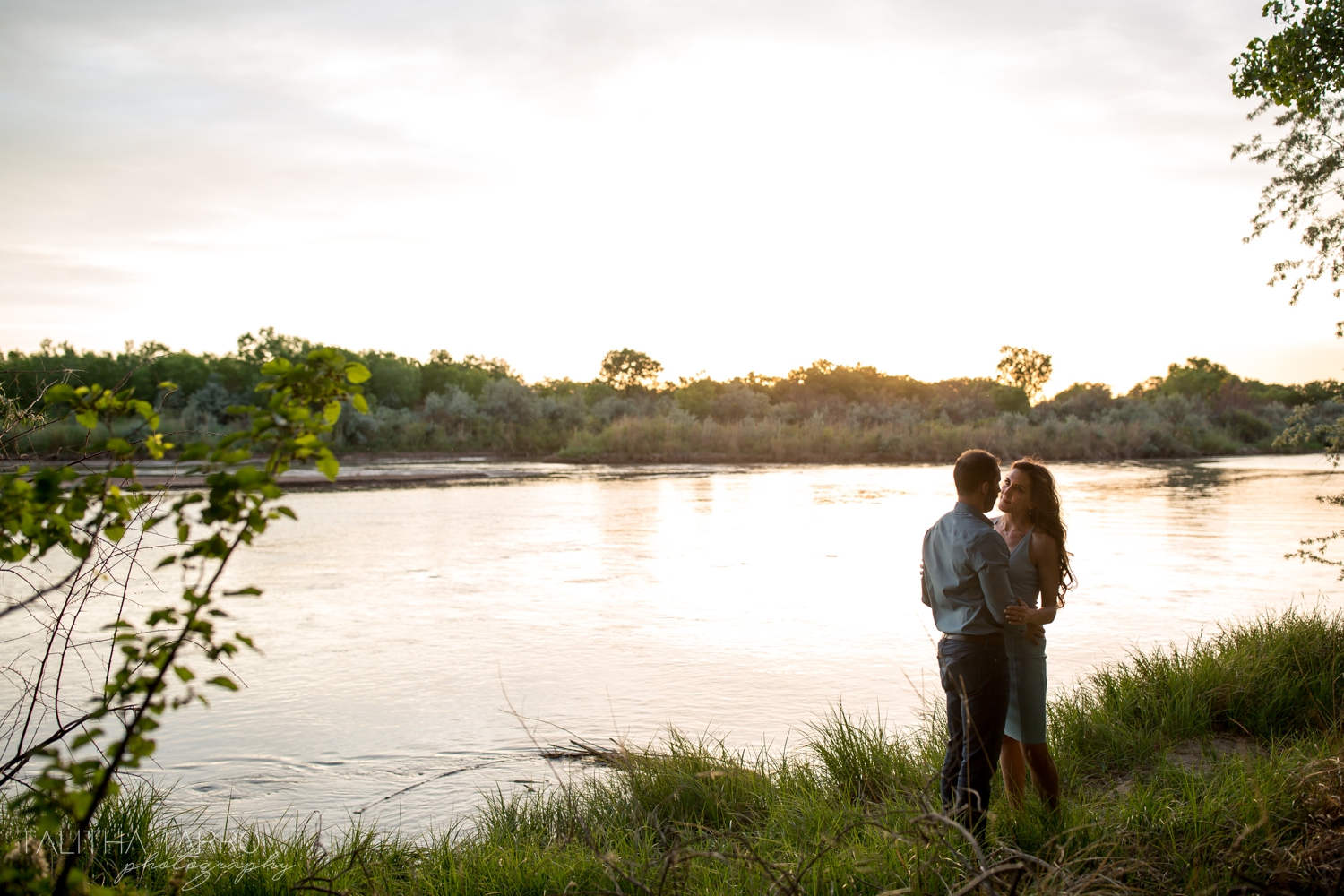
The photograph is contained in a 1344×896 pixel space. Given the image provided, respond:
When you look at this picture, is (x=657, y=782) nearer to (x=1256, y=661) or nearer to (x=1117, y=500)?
(x=1256, y=661)

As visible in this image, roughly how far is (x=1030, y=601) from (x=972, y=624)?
1.40 feet

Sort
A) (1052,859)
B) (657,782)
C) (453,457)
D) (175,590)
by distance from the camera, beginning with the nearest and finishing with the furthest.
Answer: (1052,859)
(657,782)
(175,590)
(453,457)

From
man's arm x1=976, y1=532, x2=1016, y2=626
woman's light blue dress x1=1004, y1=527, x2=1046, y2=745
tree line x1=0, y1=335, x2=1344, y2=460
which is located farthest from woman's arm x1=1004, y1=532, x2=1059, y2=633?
tree line x1=0, y1=335, x2=1344, y2=460

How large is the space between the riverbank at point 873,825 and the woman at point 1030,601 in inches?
7.6

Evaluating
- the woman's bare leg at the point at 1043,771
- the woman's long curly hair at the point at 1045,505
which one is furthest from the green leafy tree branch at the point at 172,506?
the woman's bare leg at the point at 1043,771

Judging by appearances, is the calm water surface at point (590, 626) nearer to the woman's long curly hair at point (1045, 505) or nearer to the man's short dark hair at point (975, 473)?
the woman's long curly hair at point (1045, 505)

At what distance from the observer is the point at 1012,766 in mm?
4266

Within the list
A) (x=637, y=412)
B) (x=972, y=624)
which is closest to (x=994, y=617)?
(x=972, y=624)

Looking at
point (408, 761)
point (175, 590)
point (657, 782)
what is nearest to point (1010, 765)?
point (657, 782)

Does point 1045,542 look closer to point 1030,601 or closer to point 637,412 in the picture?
point 1030,601

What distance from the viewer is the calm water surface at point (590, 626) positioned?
598 centimetres

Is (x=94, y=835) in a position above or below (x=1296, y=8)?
below

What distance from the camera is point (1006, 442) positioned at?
40.3 metres

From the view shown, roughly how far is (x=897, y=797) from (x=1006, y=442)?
125 feet
